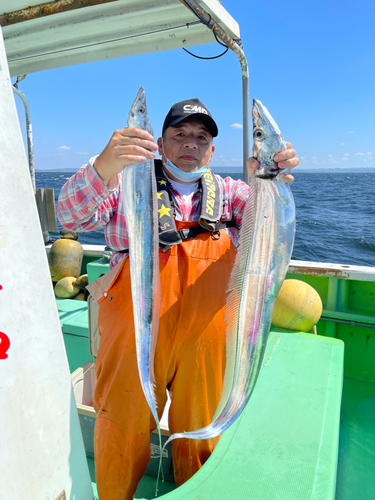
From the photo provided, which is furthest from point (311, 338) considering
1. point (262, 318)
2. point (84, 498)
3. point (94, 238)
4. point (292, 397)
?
point (94, 238)

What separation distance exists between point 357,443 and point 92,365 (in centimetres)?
250

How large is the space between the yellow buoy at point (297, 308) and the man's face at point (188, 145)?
176 cm

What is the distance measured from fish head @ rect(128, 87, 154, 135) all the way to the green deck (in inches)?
66.4

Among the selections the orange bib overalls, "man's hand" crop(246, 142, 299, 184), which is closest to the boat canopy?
"man's hand" crop(246, 142, 299, 184)

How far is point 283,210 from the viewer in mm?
1509

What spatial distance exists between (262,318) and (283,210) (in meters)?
0.52

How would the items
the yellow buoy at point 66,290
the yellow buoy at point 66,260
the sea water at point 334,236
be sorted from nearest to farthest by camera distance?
the yellow buoy at point 66,290
the yellow buoy at point 66,260
the sea water at point 334,236

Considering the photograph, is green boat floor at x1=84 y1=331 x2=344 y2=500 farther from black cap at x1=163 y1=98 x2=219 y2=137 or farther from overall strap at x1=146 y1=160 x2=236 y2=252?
black cap at x1=163 y1=98 x2=219 y2=137

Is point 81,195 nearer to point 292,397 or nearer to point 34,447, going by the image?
point 34,447

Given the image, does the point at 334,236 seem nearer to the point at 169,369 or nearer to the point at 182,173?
the point at 182,173

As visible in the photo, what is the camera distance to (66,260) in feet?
19.8

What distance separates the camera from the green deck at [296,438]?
1499 millimetres

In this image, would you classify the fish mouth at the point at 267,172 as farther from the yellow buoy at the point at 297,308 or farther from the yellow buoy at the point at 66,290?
the yellow buoy at the point at 66,290

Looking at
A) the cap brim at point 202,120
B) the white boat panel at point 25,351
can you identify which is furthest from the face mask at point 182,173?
the white boat panel at point 25,351
